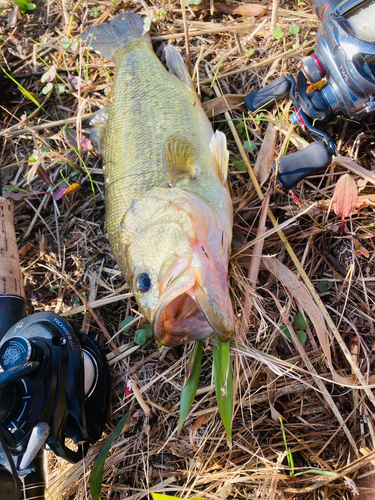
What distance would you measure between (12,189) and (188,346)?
2277 mm

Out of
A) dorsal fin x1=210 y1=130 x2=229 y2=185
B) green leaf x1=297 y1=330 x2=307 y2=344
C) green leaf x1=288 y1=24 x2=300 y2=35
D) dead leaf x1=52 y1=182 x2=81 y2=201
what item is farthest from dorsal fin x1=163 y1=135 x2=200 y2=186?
green leaf x1=288 y1=24 x2=300 y2=35

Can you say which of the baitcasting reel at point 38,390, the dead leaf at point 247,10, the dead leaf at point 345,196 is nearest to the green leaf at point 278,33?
the dead leaf at point 247,10

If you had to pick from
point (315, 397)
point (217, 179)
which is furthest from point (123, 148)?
point (315, 397)

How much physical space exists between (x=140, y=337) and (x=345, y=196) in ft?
5.84

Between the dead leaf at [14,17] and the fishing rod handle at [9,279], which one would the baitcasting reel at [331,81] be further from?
the dead leaf at [14,17]

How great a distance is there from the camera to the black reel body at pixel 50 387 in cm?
197

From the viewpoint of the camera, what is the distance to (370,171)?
2.66 metres

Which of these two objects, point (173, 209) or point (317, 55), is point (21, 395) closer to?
point (173, 209)

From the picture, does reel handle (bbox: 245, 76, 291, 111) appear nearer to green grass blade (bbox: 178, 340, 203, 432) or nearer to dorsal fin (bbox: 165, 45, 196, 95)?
dorsal fin (bbox: 165, 45, 196, 95)

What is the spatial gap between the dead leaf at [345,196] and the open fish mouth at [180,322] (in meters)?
1.18

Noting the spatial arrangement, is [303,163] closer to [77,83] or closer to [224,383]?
[224,383]

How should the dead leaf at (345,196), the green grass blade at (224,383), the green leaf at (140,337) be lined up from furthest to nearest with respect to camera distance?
the green leaf at (140,337) < the dead leaf at (345,196) < the green grass blade at (224,383)

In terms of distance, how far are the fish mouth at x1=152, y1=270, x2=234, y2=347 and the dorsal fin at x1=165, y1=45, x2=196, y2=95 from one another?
6.00 feet

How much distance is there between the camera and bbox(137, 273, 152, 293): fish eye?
7.27 feet
